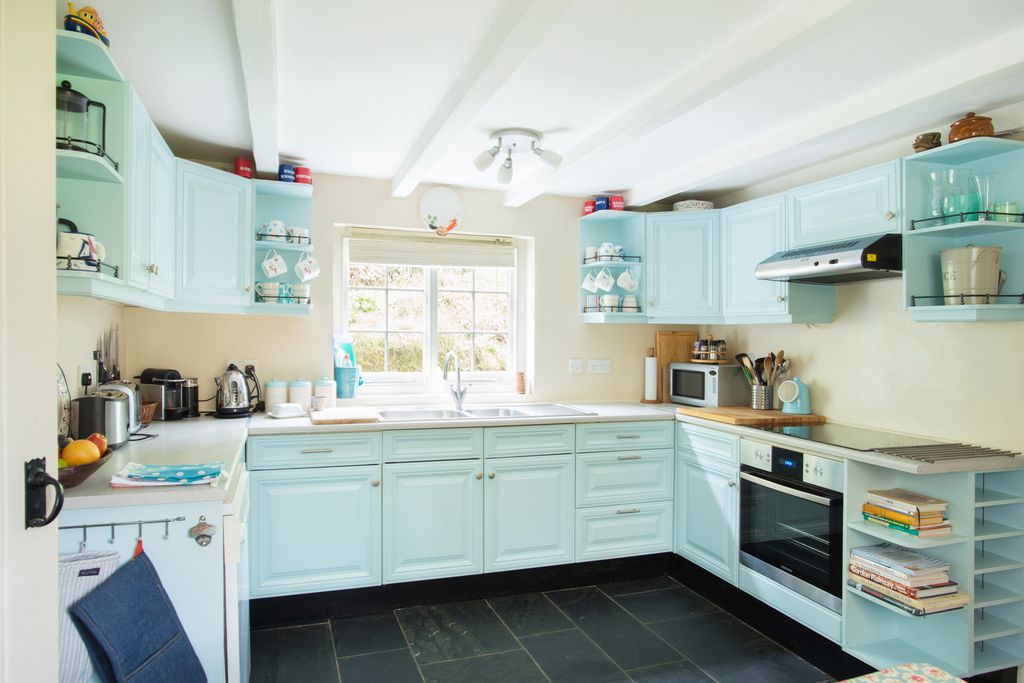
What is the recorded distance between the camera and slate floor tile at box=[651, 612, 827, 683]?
2.54 metres

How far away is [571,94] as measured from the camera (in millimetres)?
2441

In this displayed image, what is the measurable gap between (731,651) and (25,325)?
2746 millimetres

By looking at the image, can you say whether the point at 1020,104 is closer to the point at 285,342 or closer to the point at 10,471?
the point at 10,471

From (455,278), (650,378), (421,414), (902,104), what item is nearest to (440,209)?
(455,278)

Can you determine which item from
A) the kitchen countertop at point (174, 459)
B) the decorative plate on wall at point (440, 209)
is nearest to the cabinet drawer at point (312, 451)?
the kitchen countertop at point (174, 459)

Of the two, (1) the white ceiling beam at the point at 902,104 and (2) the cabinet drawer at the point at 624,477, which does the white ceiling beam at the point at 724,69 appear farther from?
(2) the cabinet drawer at the point at 624,477

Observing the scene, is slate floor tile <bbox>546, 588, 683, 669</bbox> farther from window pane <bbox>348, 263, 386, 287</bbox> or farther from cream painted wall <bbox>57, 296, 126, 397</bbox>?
cream painted wall <bbox>57, 296, 126, 397</bbox>

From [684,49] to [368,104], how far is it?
122 centimetres

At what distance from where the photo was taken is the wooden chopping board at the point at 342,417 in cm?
297

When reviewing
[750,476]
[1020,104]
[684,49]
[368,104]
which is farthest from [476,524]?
[1020,104]

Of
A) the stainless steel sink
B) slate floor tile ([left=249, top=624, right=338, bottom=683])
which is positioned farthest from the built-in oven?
slate floor tile ([left=249, top=624, right=338, bottom=683])

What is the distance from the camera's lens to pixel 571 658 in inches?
105

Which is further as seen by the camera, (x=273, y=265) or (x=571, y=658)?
(x=273, y=265)

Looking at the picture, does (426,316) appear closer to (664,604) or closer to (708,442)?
(708,442)
